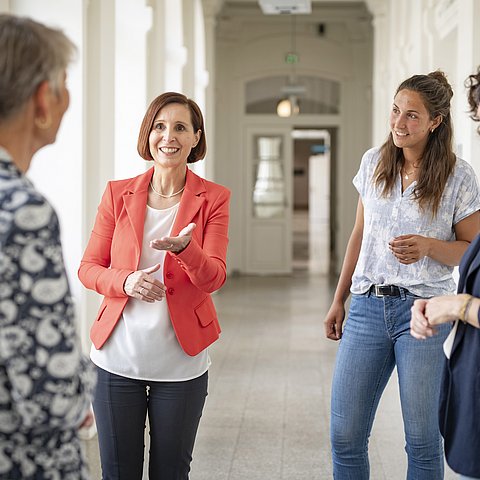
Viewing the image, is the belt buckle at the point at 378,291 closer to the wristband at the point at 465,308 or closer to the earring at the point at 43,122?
the wristband at the point at 465,308

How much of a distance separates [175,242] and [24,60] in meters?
1.05

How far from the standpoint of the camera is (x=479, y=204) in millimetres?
3201

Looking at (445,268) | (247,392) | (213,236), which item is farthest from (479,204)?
(247,392)

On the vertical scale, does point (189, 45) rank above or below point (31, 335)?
above

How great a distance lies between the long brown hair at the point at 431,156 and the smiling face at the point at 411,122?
2cm

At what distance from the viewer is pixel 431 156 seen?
127 inches

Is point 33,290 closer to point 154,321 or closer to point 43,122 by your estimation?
point 43,122

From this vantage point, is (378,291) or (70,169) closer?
(378,291)

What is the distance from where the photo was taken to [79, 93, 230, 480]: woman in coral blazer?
2.93 m

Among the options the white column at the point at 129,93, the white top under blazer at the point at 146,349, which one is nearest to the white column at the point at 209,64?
the white column at the point at 129,93

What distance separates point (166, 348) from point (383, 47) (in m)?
9.66

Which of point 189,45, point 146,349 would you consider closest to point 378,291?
point 146,349

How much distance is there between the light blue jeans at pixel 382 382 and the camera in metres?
3.07

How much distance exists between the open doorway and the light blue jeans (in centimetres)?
1353
